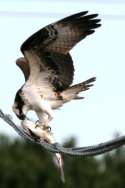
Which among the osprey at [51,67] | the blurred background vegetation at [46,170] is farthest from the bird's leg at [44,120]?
the blurred background vegetation at [46,170]

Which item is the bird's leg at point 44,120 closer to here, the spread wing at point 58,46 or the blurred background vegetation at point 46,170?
the spread wing at point 58,46

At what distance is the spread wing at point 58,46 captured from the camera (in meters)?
9.74

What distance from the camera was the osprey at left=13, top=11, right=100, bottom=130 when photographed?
9.71 metres

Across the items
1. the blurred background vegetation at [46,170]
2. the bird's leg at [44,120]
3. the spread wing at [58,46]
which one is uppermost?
the spread wing at [58,46]

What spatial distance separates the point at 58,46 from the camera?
9.73 metres

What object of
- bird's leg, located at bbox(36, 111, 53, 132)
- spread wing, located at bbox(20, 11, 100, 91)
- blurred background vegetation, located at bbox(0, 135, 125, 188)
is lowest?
blurred background vegetation, located at bbox(0, 135, 125, 188)

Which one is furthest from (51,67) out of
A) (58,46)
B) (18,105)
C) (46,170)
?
(46,170)

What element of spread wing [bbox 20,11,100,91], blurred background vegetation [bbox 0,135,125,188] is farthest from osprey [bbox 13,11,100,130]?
blurred background vegetation [bbox 0,135,125,188]

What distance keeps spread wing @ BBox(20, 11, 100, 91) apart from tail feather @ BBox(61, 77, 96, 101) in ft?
0.14

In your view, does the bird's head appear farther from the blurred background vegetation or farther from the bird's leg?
the blurred background vegetation

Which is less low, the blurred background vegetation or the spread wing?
the spread wing

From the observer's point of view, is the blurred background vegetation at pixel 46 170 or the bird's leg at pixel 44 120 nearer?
the bird's leg at pixel 44 120

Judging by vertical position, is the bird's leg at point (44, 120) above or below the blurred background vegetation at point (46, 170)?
above

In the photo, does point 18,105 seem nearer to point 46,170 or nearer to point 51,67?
point 51,67
